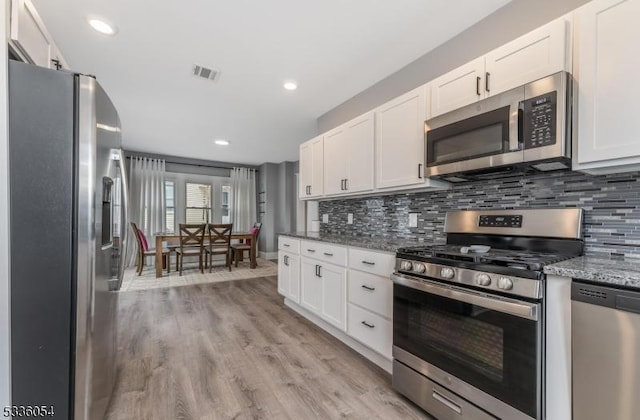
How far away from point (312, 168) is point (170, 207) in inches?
180

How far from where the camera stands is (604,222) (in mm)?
1417

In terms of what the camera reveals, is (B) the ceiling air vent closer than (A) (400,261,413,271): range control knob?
No

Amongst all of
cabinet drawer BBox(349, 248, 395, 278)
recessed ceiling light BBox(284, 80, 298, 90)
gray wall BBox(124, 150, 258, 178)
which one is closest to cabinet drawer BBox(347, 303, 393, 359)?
cabinet drawer BBox(349, 248, 395, 278)

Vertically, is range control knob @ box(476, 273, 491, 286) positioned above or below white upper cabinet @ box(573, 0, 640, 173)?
below

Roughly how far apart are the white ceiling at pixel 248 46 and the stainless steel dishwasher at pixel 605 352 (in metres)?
1.86

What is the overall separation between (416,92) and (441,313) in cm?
157

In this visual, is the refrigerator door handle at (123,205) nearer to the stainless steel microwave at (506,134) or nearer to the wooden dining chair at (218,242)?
the stainless steel microwave at (506,134)

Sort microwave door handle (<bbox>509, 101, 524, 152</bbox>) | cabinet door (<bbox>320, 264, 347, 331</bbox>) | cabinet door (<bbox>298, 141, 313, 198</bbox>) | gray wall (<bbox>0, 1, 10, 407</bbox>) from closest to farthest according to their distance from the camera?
gray wall (<bbox>0, 1, 10, 407</bbox>)
microwave door handle (<bbox>509, 101, 524, 152</bbox>)
cabinet door (<bbox>320, 264, 347, 331</bbox>)
cabinet door (<bbox>298, 141, 313, 198</bbox>)

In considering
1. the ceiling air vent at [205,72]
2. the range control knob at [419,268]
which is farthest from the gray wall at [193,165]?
the range control knob at [419,268]

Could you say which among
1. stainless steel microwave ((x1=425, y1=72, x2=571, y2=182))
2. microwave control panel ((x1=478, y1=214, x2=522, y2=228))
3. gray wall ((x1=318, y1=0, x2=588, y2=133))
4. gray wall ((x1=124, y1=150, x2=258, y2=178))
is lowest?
microwave control panel ((x1=478, y1=214, x2=522, y2=228))

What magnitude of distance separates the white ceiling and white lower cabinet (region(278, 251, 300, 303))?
6.16 feet

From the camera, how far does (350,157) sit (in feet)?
9.18

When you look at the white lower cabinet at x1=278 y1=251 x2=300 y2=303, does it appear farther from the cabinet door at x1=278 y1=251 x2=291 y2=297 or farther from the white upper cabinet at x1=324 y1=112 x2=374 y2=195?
the white upper cabinet at x1=324 y1=112 x2=374 y2=195

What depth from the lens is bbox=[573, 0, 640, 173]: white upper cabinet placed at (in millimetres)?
1159
